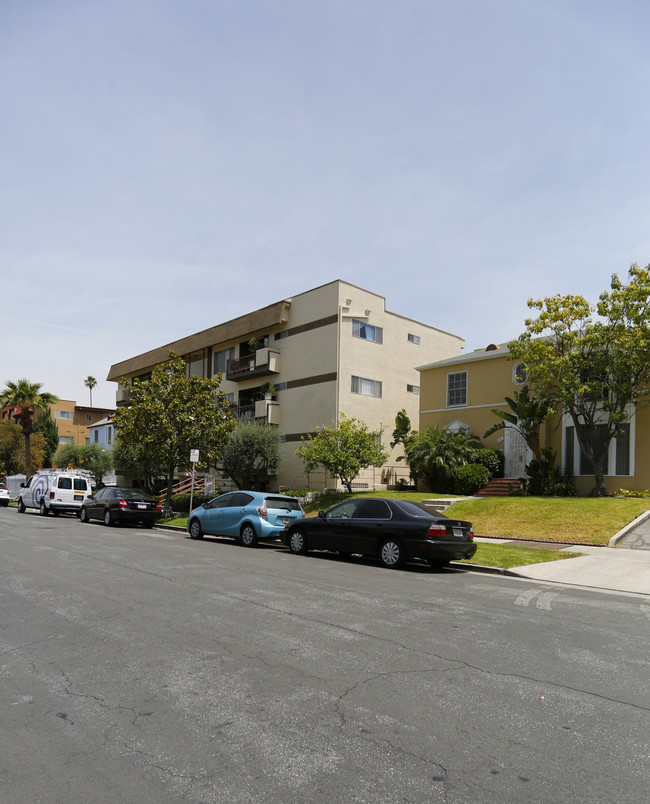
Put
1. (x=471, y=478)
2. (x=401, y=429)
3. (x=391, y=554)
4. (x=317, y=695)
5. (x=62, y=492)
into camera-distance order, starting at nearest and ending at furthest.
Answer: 1. (x=317, y=695)
2. (x=391, y=554)
3. (x=471, y=478)
4. (x=62, y=492)
5. (x=401, y=429)

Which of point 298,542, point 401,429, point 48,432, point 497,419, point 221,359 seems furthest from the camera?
point 48,432

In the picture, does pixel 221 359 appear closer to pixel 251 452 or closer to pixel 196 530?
pixel 251 452

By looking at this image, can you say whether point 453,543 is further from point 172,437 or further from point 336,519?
point 172,437

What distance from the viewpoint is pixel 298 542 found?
15.0 meters

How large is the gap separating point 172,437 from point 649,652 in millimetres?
22578

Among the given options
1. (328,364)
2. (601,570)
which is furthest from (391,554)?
(328,364)

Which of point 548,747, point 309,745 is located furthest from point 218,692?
point 548,747

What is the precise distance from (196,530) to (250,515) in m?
2.70

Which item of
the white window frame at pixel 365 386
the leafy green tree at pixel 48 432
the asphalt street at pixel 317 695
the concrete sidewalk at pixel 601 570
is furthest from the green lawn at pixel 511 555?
the leafy green tree at pixel 48 432

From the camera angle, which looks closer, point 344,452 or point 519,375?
point 344,452

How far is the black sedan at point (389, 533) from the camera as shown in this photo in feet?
41.1

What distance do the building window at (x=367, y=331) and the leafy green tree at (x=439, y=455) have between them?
7607 millimetres

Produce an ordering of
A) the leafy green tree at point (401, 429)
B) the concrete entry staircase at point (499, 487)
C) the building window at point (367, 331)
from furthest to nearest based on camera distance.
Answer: the building window at point (367, 331) → the leafy green tree at point (401, 429) → the concrete entry staircase at point (499, 487)

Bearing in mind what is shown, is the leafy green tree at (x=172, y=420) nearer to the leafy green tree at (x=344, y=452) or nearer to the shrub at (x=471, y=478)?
the leafy green tree at (x=344, y=452)
